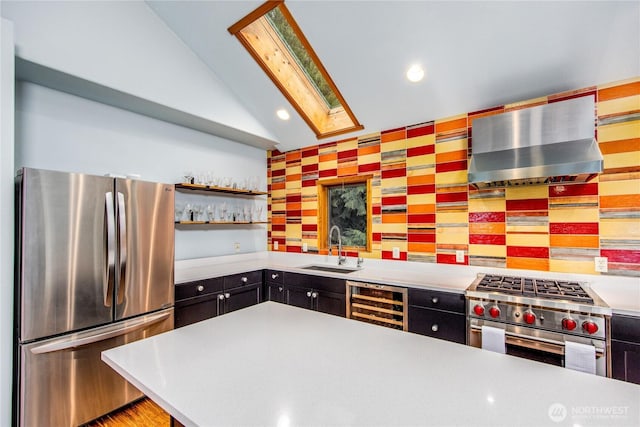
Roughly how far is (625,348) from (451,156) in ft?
5.87

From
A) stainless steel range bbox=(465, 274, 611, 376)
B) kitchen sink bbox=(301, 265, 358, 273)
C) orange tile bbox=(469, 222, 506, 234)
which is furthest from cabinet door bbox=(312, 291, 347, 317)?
orange tile bbox=(469, 222, 506, 234)

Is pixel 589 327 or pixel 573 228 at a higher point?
pixel 573 228

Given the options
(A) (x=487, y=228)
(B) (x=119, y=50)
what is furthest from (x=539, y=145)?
(B) (x=119, y=50)

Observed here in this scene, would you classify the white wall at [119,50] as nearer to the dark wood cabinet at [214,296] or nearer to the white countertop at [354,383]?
the dark wood cabinet at [214,296]

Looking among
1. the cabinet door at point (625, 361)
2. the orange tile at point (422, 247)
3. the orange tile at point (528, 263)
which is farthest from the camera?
the orange tile at point (422, 247)

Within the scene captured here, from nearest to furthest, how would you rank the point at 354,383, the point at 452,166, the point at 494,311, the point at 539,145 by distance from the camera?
the point at 354,383 < the point at 494,311 < the point at 539,145 < the point at 452,166

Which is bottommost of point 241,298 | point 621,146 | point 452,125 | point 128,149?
point 241,298

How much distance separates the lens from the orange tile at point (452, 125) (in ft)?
9.17

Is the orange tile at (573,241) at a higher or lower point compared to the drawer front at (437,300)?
higher

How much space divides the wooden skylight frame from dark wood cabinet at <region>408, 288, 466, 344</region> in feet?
6.13

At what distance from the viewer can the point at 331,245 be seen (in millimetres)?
3688

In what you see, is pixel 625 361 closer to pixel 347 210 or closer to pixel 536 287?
pixel 536 287

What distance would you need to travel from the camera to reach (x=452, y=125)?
2.85 metres

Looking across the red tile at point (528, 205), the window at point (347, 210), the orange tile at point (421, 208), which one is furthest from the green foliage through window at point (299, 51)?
the red tile at point (528, 205)
